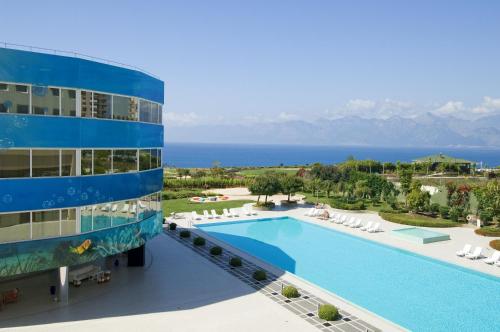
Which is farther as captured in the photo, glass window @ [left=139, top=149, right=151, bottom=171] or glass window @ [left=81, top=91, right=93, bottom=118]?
Answer: glass window @ [left=139, top=149, right=151, bottom=171]

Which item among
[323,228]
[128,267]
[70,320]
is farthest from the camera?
[323,228]

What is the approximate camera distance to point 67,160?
611 inches

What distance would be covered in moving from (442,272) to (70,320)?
61.3 feet

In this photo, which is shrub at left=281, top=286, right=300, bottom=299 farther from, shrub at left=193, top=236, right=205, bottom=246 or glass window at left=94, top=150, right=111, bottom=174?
shrub at left=193, top=236, right=205, bottom=246

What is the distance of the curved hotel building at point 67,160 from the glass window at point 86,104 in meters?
0.04

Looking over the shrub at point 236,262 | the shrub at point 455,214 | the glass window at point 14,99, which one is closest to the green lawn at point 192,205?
the shrub at point 236,262

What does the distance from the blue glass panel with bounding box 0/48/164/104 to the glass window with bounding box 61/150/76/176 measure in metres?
2.46

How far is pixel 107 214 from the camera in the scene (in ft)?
56.1

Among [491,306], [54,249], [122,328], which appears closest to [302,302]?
[122,328]

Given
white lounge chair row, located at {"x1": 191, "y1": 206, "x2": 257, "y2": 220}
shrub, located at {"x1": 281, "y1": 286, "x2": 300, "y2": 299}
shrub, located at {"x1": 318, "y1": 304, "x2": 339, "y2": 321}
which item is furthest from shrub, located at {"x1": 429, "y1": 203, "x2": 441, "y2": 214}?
shrub, located at {"x1": 318, "y1": 304, "x2": 339, "y2": 321}

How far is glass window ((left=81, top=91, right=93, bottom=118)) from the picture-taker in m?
15.8

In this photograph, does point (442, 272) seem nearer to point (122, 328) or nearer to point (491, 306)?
point (491, 306)

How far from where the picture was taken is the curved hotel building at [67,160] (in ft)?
47.0

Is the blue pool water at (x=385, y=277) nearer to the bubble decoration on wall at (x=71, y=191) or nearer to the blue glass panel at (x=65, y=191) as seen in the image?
the blue glass panel at (x=65, y=191)
